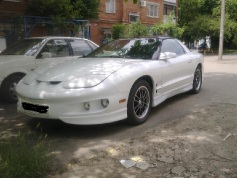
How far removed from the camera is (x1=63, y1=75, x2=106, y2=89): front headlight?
14.2ft

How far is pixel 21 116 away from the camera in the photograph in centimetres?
573

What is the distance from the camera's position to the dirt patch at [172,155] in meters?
3.36

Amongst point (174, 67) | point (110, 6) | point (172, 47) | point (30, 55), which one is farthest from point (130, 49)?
point (110, 6)

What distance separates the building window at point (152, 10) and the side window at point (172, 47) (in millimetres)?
27274

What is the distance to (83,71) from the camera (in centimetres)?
469

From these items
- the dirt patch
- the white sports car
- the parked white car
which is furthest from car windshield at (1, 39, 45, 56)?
the dirt patch

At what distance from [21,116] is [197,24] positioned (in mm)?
31063

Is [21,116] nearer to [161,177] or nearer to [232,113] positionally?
[161,177]

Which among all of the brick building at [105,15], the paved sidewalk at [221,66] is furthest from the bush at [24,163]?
the paved sidewalk at [221,66]

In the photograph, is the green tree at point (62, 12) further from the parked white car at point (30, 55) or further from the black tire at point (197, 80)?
the black tire at point (197, 80)

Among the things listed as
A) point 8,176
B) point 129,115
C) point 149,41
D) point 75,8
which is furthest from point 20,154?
point 75,8

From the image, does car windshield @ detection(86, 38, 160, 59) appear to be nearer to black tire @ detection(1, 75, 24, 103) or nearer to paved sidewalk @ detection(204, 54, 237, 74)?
black tire @ detection(1, 75, 24, 103)

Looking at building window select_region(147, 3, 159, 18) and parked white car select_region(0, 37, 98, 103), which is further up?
building window select_region(147, 3, 159, 18)

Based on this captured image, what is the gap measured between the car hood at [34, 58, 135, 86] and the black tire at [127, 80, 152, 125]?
0.43 meters
